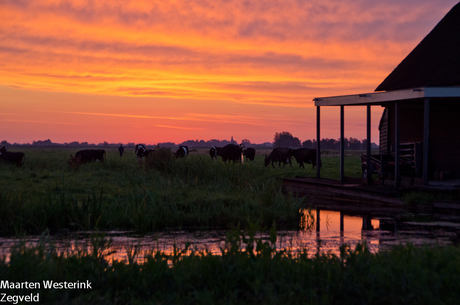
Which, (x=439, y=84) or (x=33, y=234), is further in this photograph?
(x=439, y=84)

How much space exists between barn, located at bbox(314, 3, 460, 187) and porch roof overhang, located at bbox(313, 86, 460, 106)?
33 mm

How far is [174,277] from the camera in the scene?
4.63m

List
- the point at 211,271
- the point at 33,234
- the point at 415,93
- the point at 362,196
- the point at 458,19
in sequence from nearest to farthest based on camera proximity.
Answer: the point at 211,271 < the point at 33,234 < the point at 415,93 < the point at 362,196 < the point at 458,19

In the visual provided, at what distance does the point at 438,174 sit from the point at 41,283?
15678mm

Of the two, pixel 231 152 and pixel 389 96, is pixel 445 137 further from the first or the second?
pixel 231 152

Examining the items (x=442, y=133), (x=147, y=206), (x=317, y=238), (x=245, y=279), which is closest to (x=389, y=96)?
(x=442, y=133)

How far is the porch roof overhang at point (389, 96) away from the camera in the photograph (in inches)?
485

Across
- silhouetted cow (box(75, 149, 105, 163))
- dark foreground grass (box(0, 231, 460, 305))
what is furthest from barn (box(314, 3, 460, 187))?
silhouetted cow (box(75, 149, 105, 163))

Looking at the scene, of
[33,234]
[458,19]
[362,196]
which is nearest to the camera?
[33,234]

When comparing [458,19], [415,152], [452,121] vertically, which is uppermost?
Result: [458,19]

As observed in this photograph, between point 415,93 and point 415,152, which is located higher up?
point 415,93

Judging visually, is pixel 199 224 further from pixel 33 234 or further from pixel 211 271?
pixel 211 271

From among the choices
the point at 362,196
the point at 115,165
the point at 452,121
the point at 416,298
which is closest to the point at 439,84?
the point at 452,121

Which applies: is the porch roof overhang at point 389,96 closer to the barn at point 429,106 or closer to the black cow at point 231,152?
the barn at point 429,106
